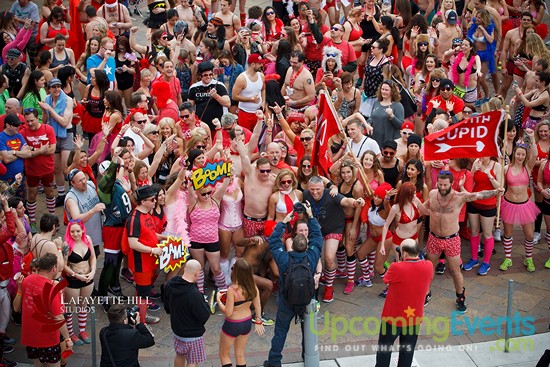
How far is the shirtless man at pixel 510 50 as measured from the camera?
1695 centimetres

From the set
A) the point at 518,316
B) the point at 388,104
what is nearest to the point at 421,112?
the point at 388,104

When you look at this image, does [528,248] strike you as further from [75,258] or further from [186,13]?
[186,13]

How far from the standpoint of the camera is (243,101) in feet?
47.3

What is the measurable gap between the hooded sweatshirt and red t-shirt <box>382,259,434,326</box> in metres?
1.95

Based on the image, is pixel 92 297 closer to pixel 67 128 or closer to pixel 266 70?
pixel 67 128

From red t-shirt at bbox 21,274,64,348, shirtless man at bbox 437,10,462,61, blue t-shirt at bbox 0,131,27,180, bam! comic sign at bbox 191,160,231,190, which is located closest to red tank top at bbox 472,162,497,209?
bam! comic sign at bbox 191,160,231,190

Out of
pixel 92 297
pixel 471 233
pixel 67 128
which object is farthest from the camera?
pixel 67 128

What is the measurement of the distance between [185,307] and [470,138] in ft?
13.9

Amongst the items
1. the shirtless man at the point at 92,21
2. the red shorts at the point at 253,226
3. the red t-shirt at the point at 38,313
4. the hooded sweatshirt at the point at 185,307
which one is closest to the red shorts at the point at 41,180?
the red shorts at the point at 253,226

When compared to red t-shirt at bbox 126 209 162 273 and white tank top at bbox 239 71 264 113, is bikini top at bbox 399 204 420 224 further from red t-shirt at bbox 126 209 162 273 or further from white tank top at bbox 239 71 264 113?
white tank top at bbox 239 71 264 113

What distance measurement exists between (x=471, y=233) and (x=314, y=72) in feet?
17.6

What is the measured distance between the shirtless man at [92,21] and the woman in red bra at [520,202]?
766 cm

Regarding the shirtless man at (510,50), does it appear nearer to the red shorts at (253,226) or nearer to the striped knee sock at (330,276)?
the striped knee sock at (330,276)

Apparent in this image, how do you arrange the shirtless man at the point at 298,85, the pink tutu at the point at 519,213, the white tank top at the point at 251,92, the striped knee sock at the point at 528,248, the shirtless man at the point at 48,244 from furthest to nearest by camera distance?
1. the shirtless man at the point at 298,85
2. the white tank top at the point at 251,92
3. the striped knee sock at the point at 528,248
4. the pink tutu at the point at 519,213
5. the shirtless man at the point at 48,244
